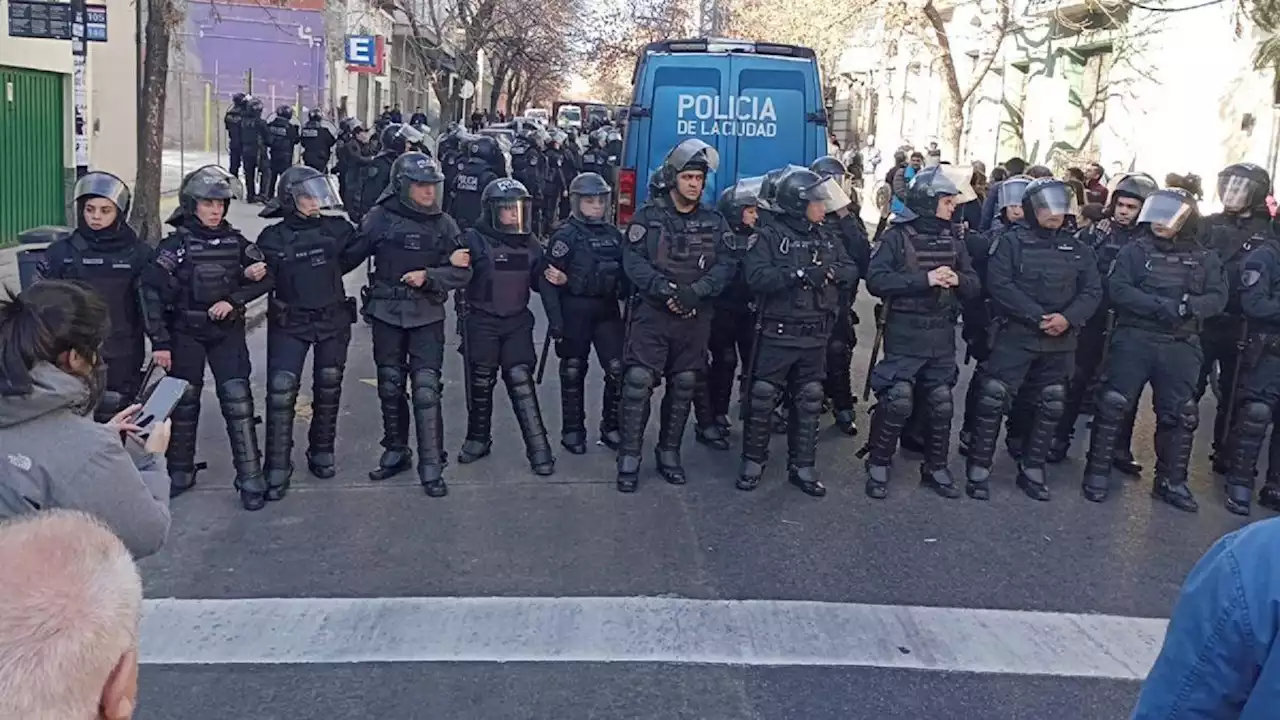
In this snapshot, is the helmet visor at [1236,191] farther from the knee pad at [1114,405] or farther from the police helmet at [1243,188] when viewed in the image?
the knee pad at [1114,405]

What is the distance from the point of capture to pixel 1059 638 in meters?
5.02

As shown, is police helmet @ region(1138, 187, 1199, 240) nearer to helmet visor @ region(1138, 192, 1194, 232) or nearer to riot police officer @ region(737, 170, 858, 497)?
helmet visor @ region(1138, 192, 1194, 232)

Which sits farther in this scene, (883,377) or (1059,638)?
(883,377)

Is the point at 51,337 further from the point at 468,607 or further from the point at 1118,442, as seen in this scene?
the point at 1118,442

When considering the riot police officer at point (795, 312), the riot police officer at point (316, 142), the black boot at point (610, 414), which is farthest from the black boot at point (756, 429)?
the riot police officer at point (316, 142)

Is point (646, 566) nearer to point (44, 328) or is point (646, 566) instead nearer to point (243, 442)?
point (243, 442)

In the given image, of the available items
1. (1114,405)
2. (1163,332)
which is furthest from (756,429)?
(1163,332)

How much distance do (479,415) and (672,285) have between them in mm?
1439

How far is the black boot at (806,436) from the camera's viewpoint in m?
6.95

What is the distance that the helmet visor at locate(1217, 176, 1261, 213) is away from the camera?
7414mm

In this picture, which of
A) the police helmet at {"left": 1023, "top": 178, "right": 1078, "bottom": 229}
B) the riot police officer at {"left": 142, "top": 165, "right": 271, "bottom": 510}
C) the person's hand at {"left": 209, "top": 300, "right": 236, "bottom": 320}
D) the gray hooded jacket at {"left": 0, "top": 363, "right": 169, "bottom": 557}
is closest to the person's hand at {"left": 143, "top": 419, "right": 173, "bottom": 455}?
the gray hooded jacket at {"left": 0, "top": 363, "right": 169, "bottom": 557}

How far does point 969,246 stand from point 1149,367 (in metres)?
1.70

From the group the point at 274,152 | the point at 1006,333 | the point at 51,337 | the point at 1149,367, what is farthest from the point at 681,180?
the point at 274,152

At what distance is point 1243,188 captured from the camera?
7414 mm
